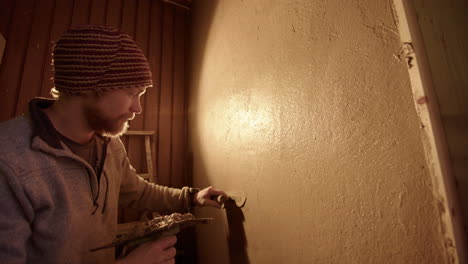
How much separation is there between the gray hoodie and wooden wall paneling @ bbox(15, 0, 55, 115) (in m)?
0.89

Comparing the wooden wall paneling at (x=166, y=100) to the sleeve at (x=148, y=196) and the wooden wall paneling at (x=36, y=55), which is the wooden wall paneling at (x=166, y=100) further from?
the wooden wall paneling at (x=36, y=55)

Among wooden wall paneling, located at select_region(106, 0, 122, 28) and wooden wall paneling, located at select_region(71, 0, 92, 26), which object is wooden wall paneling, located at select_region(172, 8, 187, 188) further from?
wooden wall paneling, located at select_region(71, 0, 92, 26)

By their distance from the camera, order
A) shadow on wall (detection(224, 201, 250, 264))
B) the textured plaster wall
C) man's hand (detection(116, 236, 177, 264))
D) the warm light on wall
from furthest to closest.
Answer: shadow on wall (detection(224, 201, 250, 264))
the warm light on wall
man's hand (detection(116, 236, 177, 264))
the textured plaster wall

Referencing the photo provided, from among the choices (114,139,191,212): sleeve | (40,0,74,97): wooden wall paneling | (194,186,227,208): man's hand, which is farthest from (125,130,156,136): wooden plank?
(194,186,227,208): man's hand

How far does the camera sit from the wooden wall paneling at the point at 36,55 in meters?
1.53

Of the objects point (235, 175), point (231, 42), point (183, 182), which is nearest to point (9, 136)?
point (235, 175)

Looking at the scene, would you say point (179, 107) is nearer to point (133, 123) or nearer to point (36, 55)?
point (133, 123)

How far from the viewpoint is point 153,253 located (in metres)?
0.76

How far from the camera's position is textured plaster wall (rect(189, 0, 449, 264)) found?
505mm

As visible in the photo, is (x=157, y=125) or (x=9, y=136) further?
(x=157, y=125)

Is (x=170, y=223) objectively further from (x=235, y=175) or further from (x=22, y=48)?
(x=22, y=48)

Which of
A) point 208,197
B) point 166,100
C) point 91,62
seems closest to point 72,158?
point 91,62

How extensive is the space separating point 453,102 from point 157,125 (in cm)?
195

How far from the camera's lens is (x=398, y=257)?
50cm
